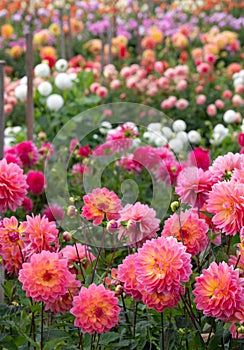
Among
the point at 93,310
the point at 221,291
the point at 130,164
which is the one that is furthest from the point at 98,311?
the point at 130,164

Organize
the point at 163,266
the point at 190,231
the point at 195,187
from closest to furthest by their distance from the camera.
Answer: the point at 163,266, the point at 190,231, the point at 195,187

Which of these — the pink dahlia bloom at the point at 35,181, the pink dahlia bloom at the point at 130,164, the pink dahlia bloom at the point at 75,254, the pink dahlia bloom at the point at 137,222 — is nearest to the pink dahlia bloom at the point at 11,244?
the pink dahlia bloom at the point at 75,254

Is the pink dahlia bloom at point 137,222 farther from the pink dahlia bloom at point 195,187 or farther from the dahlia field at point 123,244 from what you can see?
the pink dahlia bloom at point 195,187

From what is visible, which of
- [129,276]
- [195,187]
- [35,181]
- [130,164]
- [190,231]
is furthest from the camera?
[130,164]

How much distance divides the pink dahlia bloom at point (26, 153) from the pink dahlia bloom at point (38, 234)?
4.91 feet

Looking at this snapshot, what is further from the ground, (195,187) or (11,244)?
(195,187)

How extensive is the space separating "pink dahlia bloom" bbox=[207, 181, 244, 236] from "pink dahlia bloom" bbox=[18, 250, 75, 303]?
32cm

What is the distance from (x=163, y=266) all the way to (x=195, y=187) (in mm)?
387

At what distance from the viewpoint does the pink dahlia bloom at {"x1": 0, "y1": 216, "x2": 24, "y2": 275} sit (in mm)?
1646

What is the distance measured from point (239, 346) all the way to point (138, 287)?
0.34 metres

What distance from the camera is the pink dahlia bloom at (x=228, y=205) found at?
149cm

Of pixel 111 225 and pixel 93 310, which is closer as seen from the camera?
pixel 93 310

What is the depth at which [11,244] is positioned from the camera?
1.70m

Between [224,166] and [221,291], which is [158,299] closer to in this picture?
[221,291]
